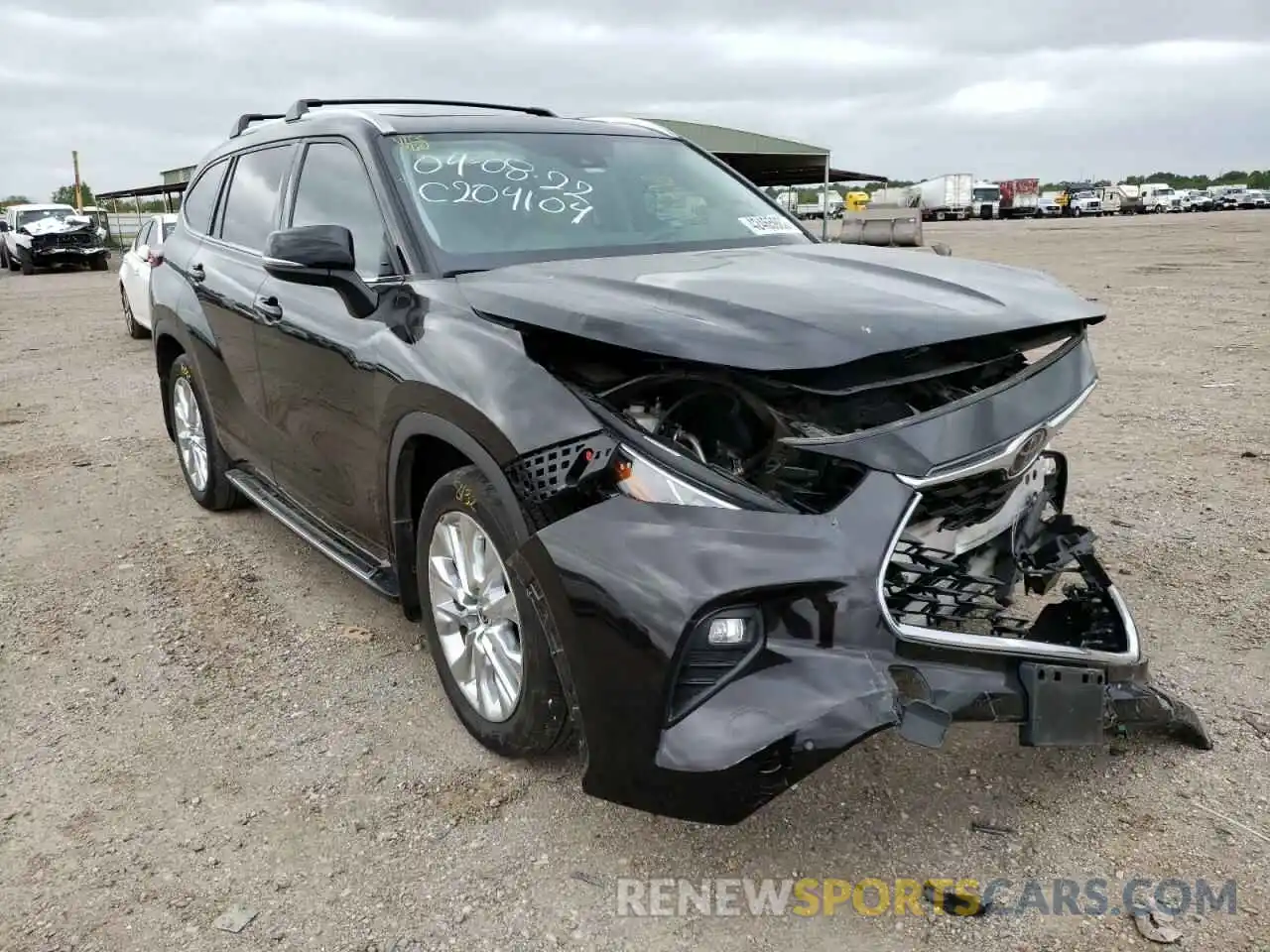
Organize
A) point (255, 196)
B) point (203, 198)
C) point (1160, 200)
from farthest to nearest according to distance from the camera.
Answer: point (1160, 200)
point (203, 198)
point (255, 196)

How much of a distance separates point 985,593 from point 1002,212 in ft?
238

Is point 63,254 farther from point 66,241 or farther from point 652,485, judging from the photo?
point 652,485

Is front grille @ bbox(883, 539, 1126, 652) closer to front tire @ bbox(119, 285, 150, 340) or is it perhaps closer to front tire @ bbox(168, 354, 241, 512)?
front tire @ bbox(168, 354, 241, 512)

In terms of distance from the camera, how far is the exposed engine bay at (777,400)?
7.59ft

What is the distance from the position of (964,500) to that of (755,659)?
2.43ft

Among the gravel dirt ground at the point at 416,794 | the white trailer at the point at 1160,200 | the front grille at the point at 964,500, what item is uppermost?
the white trailer at the point at 1160,200

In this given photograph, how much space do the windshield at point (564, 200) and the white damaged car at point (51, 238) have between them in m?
27.6

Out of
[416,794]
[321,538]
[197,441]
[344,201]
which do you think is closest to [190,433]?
[197,441]

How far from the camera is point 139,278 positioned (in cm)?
1172

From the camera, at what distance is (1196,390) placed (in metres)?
7.46

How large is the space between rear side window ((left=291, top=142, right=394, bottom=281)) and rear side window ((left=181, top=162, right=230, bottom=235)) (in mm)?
1257

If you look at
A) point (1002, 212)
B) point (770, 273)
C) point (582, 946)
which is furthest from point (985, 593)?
point (1002, 212)

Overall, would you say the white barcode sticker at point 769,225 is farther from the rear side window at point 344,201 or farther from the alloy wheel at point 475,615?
the alloy wheel at point 475,615

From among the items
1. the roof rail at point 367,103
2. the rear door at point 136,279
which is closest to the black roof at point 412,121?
the roof rail at point 367,103
